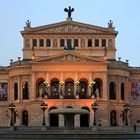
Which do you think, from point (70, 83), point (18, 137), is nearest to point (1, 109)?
point (70, 83)

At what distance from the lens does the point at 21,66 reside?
362 ft

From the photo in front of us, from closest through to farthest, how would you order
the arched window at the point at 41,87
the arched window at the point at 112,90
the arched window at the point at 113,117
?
the arched window at the point at 41,87 < the arched window at the point at 113,117 < the arched window at the point at 112,90

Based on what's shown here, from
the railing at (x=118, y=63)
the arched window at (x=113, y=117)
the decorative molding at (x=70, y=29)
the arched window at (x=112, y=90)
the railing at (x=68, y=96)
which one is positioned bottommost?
the arched window at (x=113, y=117)

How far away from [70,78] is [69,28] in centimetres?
1259

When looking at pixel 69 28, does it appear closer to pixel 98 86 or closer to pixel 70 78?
pixel 70 78

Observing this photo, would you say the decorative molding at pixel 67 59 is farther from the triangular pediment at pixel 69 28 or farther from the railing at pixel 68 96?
the triangular pediment at pixel 69 28

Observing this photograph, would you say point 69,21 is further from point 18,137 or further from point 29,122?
point 18,137

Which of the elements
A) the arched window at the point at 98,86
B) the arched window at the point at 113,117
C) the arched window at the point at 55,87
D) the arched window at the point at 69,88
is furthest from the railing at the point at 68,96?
the arched window at the point at 113,117

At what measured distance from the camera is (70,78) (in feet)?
352

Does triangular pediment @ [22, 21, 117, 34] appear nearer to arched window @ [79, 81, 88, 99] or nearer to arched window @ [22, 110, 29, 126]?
arched window @ [79, 81, 88, 99]

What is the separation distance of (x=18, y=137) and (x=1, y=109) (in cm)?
6098

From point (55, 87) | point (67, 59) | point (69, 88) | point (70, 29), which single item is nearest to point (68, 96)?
point (69, 88)

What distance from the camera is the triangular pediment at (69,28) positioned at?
376 ft

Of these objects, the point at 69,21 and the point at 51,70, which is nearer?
the point at 51,70
